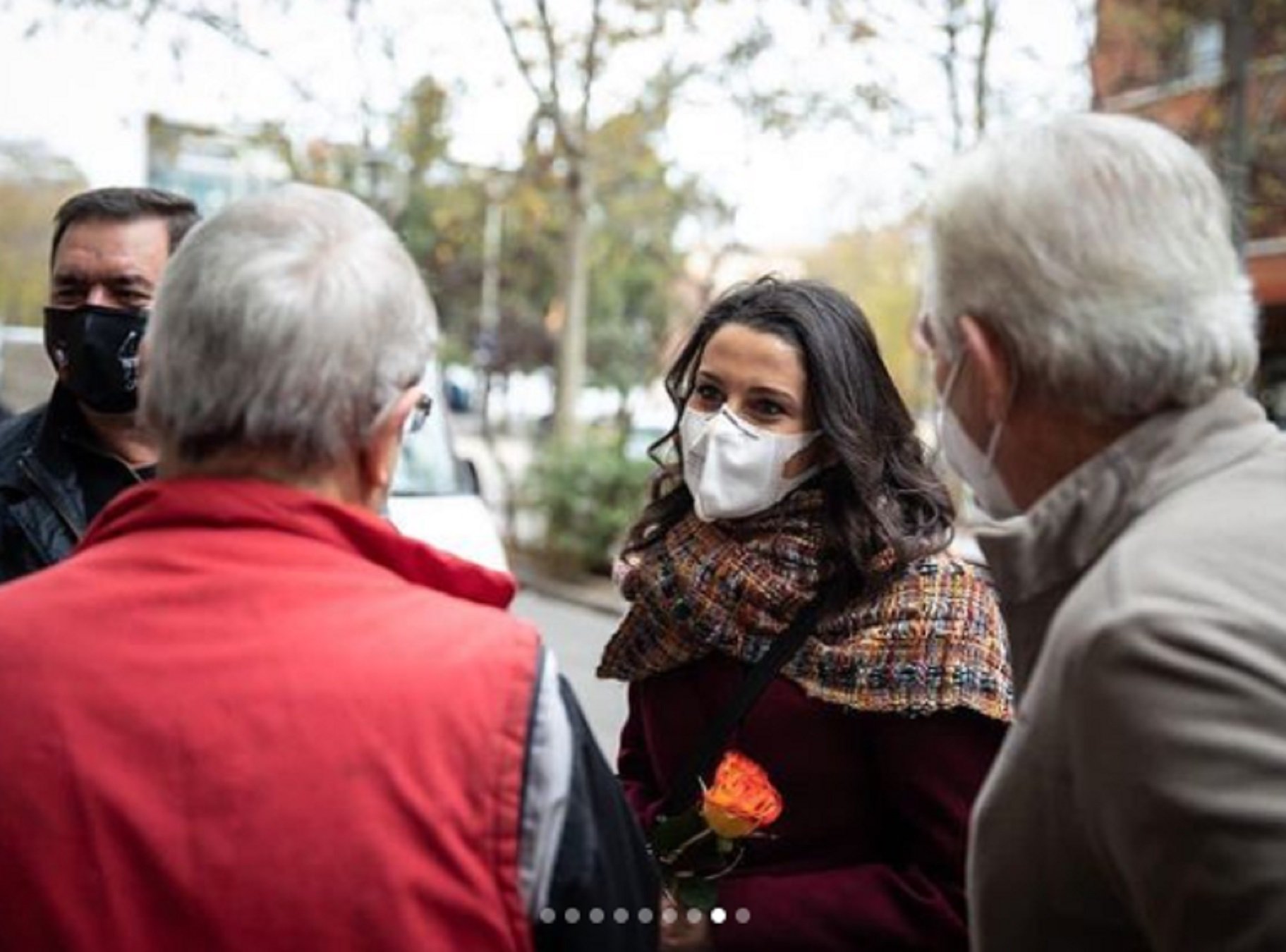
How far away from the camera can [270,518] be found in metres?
1.28

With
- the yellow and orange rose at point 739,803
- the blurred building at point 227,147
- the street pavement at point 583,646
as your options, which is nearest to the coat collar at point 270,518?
the yellow and orange rose at point 739,803

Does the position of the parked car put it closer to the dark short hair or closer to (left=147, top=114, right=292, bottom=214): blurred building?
the dark short hair

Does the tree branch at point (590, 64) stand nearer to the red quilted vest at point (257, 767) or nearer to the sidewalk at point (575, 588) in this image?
the sidewalk at point (575, 588)

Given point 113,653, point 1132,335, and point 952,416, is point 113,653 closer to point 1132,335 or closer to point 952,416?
point 952,416

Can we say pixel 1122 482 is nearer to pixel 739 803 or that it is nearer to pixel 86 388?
pixel 739 803

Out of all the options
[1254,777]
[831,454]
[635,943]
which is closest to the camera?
[1254,777]

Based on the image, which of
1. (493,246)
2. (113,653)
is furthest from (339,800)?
(493,246)

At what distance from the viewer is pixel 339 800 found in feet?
3.94

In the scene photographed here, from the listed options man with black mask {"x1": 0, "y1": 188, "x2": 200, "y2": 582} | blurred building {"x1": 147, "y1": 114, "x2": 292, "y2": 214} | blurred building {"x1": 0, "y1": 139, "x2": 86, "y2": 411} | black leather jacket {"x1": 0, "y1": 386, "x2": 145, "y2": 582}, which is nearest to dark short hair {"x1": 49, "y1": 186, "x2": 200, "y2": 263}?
man with black mask {"x1": 0, "y1": 188, "x2": 200, "y2": 582}

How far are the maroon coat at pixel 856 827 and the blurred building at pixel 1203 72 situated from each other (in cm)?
920

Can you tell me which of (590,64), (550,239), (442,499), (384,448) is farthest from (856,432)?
(550,239)

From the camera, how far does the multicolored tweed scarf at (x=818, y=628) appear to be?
6.43 feet

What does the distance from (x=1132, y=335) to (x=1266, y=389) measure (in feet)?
60.6

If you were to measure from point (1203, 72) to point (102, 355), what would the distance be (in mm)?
13282
